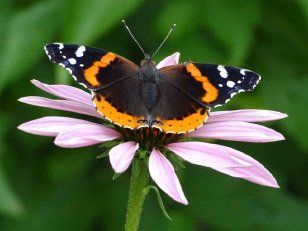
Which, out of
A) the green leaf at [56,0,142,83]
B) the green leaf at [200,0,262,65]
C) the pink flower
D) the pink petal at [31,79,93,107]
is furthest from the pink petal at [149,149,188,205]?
the green leaf at [200,0,262,65]

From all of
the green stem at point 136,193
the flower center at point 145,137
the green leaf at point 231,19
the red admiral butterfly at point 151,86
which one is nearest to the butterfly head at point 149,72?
the red admiral butterfly at point 151,86

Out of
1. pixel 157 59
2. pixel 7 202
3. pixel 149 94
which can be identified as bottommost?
pixel 7 202

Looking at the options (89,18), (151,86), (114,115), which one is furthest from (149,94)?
(89,18)

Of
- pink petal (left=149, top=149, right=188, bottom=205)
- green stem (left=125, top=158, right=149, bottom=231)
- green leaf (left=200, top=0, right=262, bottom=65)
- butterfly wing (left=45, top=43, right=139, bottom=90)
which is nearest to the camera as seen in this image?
pink petal (left=149, top=149, right=188, bottom=205)

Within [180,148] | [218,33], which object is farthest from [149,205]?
[180,148]

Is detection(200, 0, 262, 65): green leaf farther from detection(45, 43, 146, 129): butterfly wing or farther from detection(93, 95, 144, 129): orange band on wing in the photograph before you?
detection(93, 95, 144, 129): orange band on wing

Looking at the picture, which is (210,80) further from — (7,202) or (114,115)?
(7,202)

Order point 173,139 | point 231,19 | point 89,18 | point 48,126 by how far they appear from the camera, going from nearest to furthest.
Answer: point 48,126 → point 173,139 → point 89,18 → point 231,19

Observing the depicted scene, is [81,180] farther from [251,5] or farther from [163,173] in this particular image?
[163,173]
